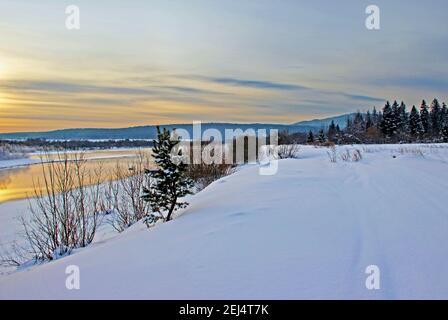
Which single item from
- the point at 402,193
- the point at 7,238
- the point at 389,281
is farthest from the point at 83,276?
the point at 7,238

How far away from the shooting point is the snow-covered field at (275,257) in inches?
110

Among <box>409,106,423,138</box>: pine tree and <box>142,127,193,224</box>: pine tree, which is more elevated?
<box>409,106,423,138</box>: pine tree

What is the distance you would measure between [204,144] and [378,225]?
17.6 m

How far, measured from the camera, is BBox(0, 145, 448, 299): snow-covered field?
9.13 feet

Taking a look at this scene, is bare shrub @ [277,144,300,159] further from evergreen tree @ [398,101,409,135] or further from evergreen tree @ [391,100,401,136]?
evergreen tree @ [398,101,409,135]

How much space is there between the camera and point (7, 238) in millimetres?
10062

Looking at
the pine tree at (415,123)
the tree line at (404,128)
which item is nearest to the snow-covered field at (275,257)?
the tree line at (404,128)
